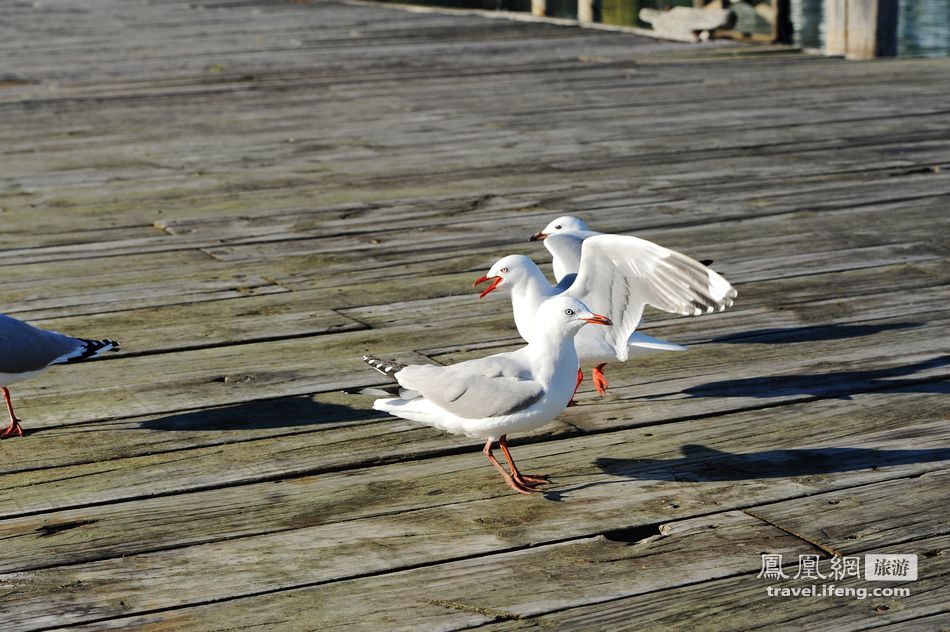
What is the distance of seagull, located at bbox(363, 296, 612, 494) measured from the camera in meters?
2.93

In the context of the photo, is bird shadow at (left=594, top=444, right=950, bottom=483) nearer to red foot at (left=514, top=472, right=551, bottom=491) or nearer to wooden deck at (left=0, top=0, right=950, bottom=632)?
wooden deck at (left=0, top=0, right=950, bottom=632)

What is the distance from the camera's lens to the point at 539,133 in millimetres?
7688

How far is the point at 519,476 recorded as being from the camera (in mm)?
2953

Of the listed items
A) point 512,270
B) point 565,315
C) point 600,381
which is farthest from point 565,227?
point 565,315

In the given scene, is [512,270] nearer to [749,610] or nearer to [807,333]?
[807,333]

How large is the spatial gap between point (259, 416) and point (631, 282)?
1.07 metres

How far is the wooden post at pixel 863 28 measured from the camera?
10.1 meters

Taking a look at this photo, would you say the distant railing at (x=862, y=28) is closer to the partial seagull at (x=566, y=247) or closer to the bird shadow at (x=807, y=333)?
the bird shadow at (x=807, y=333)

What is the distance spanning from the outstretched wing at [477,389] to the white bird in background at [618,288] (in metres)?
0.47

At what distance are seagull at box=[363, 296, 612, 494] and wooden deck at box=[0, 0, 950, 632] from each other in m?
0.13

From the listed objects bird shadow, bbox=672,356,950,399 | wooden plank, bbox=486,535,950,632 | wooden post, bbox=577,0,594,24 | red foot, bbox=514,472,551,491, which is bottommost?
wooden plank, bbox=486,535,950,632

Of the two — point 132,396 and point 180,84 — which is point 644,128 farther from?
point 132,396

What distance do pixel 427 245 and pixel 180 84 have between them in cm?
516

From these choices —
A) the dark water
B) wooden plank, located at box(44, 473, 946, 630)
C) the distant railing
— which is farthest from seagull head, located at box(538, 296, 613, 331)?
the dark water
